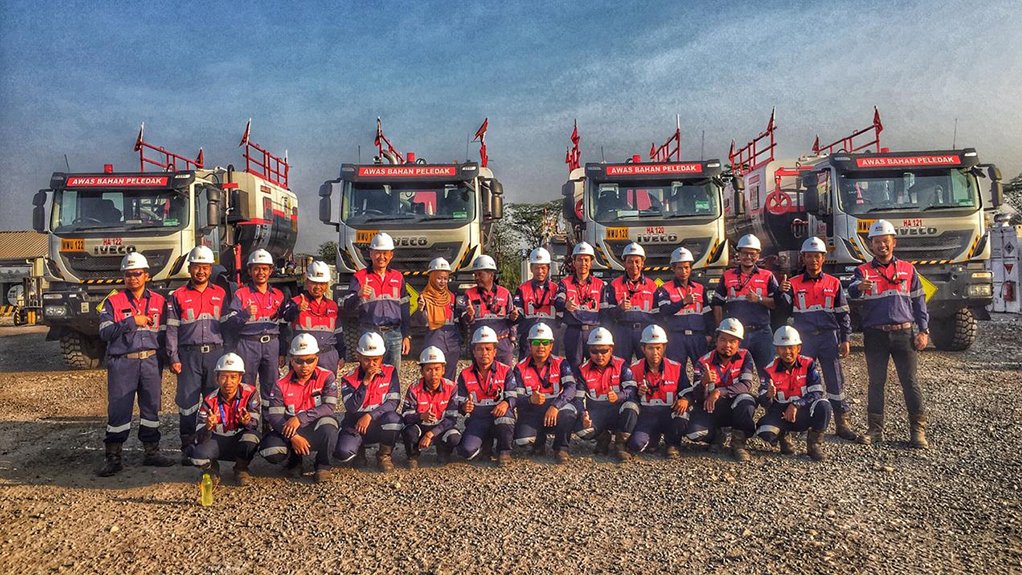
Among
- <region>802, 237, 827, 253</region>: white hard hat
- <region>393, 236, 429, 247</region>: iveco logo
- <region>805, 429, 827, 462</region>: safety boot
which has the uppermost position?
<region>393, 236, 429, 247</region>: iveco logo

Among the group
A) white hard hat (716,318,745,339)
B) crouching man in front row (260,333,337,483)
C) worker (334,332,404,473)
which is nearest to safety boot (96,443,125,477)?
crouching man in front row (260,333,337,483)

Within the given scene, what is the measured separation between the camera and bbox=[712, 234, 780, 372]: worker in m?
6.49

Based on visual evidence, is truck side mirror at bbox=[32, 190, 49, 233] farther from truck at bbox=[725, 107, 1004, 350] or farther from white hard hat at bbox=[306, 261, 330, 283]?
truck at bbox=[725, 107, 1004, 350]

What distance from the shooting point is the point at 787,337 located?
5641mm

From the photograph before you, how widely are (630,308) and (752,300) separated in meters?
1.14

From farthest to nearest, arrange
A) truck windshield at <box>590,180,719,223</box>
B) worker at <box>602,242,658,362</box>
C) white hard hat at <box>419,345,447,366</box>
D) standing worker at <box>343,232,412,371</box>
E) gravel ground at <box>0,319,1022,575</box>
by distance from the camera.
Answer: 1. truck windshield at <box>590,180,719,223</box>
2. worker at <box>602,242,658,362</box>
3. standing worker at <box>343,232,412,371</box>
4. white hard hat at <box>419,345,447,366</box>
5. gravel ground at <box>0,319,1022,575</box>

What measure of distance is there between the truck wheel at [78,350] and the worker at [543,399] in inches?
311

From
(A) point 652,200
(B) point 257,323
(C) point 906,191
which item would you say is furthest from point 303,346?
(C) point 906,191

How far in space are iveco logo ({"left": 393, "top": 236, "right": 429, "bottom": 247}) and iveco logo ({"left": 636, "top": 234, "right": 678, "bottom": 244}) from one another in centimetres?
293

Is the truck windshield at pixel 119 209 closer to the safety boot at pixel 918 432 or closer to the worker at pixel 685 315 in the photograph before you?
the worker at pixel 685 315

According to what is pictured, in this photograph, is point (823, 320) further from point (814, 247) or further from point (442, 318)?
point (442, 318)

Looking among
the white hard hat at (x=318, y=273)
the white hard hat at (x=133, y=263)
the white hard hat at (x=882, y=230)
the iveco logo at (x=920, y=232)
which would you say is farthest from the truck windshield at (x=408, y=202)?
the iveco logo at (x=920, y=232)

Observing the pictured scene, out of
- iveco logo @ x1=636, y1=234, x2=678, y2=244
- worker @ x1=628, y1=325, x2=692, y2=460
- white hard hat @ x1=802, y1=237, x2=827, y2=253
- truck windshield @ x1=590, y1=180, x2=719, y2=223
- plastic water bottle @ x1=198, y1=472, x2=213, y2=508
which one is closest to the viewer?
plastic water bottle @ x1=198, y1=472, x2=213, y2=508

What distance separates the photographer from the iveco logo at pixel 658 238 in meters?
9.59
